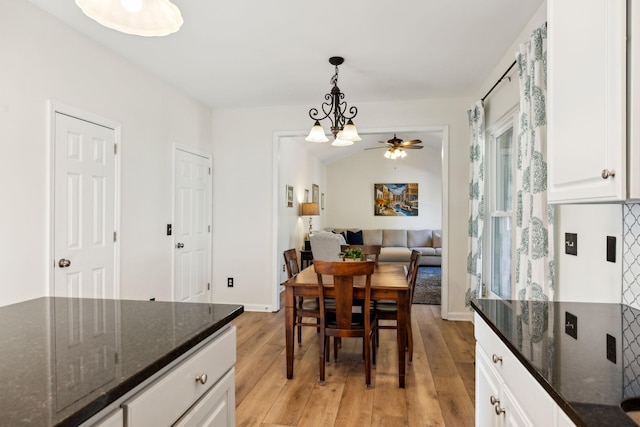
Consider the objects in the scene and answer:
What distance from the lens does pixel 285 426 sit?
222cm

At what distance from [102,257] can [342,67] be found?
261 cm

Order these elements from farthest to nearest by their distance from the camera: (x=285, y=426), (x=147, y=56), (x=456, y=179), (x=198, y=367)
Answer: (x=456, y=179), (x=147, y=56), (x=285, y=426), (x=198, y=367)

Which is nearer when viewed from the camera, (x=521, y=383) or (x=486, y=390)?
(x=521, y=383)

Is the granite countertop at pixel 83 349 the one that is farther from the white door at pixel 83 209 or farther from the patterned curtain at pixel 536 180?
the patterned curtain at pixel 536 180

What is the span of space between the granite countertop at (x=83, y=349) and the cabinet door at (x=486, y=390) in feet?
3.17

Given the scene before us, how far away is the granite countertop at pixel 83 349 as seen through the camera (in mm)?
721

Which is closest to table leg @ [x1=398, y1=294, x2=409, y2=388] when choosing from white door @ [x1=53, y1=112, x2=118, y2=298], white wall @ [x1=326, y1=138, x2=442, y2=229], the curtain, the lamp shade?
the curtain

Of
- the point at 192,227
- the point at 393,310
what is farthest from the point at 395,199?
the point at 393,310

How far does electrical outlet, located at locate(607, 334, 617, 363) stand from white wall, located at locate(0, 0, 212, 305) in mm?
2910

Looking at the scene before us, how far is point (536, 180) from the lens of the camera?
2215 millimetres

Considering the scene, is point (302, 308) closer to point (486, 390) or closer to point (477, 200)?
point (486, 390)

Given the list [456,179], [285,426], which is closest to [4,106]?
Answer: [285,426]

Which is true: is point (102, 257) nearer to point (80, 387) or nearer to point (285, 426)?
point (285, 426)

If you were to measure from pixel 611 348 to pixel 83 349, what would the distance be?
4.80 ft
